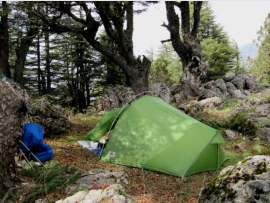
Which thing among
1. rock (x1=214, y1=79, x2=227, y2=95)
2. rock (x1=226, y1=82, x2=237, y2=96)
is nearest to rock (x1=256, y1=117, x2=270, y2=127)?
rock (x1=214, y1=79, x2=227, y2=95)

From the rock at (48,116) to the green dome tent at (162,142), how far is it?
2.24m

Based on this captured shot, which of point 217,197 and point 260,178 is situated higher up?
point 260,178

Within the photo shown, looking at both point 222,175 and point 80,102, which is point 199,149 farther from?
point 80,102

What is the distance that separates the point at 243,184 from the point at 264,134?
5093 mm

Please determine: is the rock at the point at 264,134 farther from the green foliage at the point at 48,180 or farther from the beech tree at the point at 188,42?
the green foliage at the point at 48,180

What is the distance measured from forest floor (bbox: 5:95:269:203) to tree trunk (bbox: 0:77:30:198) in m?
0.34

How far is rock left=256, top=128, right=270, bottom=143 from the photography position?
5.95m

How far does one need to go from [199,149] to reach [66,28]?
7397 millimetres

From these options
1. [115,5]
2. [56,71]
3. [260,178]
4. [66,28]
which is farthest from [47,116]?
[56,71]

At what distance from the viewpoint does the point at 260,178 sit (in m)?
1.86

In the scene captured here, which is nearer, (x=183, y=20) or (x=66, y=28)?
(x=66, y=28)

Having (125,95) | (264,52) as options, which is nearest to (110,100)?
(125,95)

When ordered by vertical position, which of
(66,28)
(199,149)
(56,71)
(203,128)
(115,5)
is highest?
(115,5)

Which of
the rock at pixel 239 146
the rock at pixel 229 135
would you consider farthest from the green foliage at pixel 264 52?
the rock at pixel 239 146
